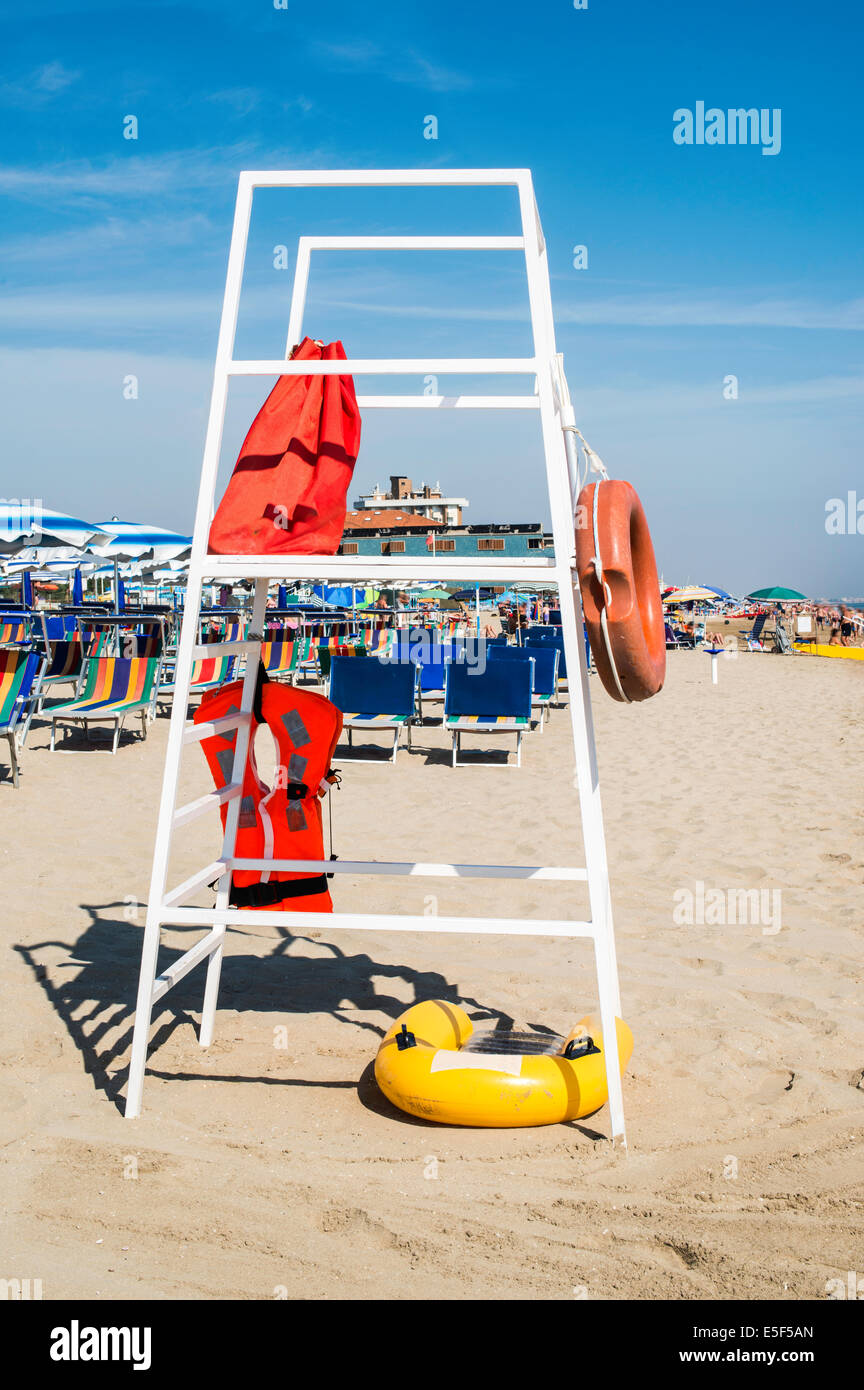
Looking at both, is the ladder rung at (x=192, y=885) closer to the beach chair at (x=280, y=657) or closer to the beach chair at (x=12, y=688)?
the beach chair at (x=12, y=688)

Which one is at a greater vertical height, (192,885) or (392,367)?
(392,367)

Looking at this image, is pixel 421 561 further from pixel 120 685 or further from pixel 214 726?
pixel 120 685

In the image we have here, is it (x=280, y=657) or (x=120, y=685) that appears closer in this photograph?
(x=120, y=685)

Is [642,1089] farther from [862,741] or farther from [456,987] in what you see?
[862,741]

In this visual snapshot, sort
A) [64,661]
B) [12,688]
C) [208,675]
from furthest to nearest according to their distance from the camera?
[64,661] → [208,675] → [12,688]

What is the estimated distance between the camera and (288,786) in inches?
135

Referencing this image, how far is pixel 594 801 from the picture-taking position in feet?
9.09

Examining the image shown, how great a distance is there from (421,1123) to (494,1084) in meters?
0.27

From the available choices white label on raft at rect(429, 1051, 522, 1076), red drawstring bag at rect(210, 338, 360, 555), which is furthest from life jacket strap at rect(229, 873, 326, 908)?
red drawstring bag at rect(210, 338, 360, 555)

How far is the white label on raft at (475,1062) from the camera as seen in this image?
291 centimetres

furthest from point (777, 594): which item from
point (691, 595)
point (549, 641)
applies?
point (549, 641)

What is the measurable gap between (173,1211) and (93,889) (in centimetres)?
276

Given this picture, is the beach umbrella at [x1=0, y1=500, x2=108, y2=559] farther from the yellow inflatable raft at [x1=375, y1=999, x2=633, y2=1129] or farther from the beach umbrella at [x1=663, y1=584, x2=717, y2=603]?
the beach umbrella at [x1=663, y1=584, x2=717, y2=603]
